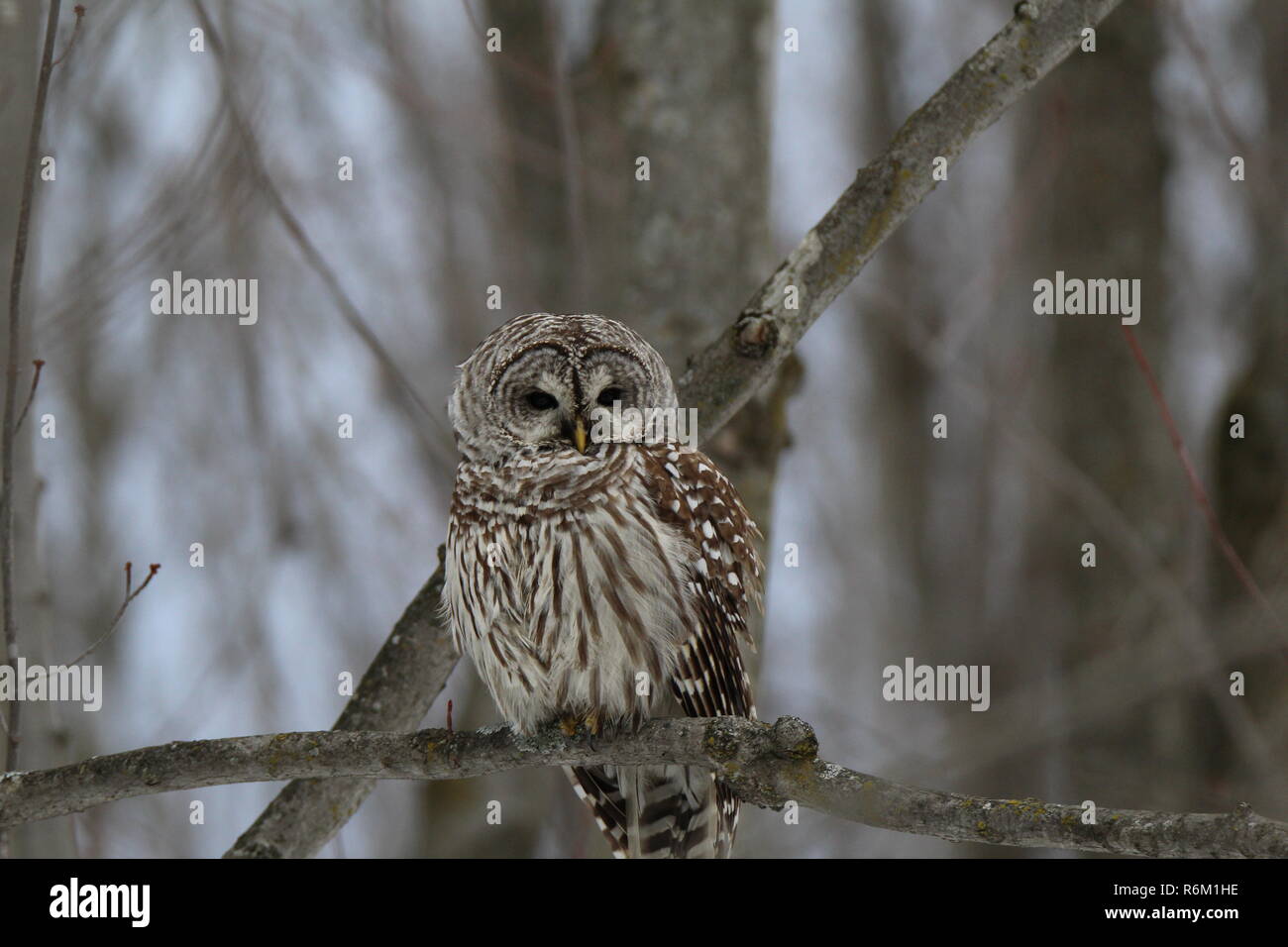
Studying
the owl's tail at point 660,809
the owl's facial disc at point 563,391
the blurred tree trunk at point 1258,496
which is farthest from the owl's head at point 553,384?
the blurred tree trunk at point 1258,496

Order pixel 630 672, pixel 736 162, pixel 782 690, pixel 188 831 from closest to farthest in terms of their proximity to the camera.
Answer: pixel 630 672 < pixel 736 162 < pixel 782 690 < pixel 188 831

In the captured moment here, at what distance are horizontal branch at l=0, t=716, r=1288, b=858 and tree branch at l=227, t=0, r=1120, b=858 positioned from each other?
88cm

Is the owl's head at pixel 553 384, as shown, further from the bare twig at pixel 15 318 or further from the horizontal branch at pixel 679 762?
the bare twig at pixel 15 318

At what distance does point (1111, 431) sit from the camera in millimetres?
7629

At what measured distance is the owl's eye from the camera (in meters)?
4.12

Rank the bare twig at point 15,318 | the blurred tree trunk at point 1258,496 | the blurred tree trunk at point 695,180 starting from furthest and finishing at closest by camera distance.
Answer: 1. the blurred tree trunk at point 1258,496
2. the blurred tree trunk at point 695,180
3. the bare twig at point 15,318

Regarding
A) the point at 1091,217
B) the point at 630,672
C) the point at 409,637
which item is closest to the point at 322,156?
the point at 1091,217

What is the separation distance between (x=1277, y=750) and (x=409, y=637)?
4.64 meters

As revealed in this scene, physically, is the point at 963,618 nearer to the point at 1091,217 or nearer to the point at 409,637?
the point at 1091,217

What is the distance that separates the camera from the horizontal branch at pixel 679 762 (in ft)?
8.20

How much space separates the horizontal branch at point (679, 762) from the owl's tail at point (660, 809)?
2.32 feet

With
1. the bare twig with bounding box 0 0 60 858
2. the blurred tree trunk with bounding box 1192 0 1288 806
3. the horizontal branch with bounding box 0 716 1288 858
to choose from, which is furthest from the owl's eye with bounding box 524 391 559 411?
the blurred tree trunk with bounding box 1192 0 1288 806

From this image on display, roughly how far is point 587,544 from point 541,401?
50 cm

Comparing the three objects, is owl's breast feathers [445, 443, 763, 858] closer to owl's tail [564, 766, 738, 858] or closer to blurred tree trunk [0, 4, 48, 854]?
owl's tail [564, 766, 738, 858]
